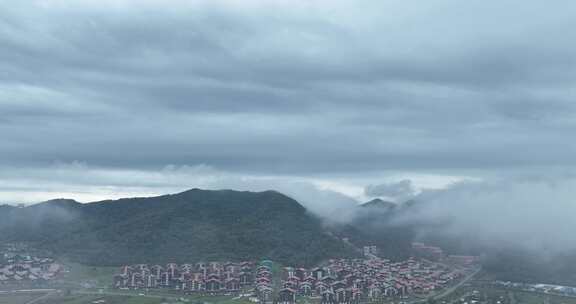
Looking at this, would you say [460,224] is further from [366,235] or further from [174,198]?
[174,198]

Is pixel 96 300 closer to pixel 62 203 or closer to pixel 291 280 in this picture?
pixel 291 280

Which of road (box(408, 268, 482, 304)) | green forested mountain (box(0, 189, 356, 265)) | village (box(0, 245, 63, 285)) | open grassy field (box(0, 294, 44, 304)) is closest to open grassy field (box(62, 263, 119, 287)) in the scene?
village (box(0, 245, 63, 285))

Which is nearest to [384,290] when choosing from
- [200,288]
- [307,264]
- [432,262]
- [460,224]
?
[307,264]

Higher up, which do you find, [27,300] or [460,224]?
[460,224]

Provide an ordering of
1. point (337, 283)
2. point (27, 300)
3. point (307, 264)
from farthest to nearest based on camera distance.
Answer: point (307, 264)
point (337, 283)
point (27, 300)

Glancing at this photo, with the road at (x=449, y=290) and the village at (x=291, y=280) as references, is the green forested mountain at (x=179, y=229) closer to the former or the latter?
the village at (x=291, y=280)

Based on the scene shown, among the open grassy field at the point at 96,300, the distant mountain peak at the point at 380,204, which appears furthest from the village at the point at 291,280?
the distant mountain peak at the point at 380,204

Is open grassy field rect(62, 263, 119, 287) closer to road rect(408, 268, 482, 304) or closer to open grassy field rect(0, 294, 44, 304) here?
open grassy field rect(0, 294, 44, 304)

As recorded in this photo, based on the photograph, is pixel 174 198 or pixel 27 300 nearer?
pixel 27 300
